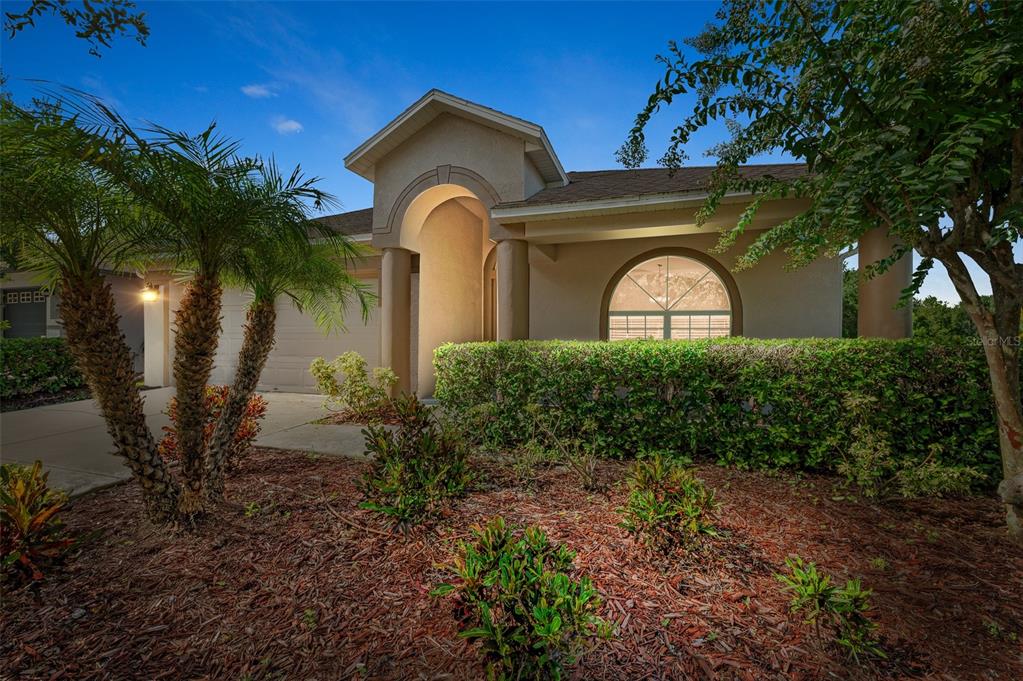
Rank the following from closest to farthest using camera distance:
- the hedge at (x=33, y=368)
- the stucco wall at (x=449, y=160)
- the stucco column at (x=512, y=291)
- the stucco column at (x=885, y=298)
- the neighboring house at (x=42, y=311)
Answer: the stucco column at (x=885, y=298)
the stucco column at (x=512, y=291)
the stucco wall at (x=449, y=160)
the hedge at (x=33, y=368)
the neighboring house at (x=42, y=311)

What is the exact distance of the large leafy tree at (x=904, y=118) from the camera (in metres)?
2.21

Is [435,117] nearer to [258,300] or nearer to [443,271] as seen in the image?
[443,271]

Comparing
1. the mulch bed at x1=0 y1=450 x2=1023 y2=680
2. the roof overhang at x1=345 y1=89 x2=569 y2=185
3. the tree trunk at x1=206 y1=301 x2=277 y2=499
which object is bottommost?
the mulch bed at x1=0 y1=450 x2=1023 y2=680

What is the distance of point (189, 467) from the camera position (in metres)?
3.24

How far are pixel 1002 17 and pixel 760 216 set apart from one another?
190 inches

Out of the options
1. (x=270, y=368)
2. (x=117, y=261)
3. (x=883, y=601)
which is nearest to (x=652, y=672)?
(x=883, y=601)

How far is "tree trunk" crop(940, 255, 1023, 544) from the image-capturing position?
2969 mm

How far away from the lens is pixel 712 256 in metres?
8.48

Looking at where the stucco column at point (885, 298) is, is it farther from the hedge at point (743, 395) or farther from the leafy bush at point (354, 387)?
the leafy bush at point (354, 387)

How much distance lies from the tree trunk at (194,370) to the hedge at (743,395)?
112 inches

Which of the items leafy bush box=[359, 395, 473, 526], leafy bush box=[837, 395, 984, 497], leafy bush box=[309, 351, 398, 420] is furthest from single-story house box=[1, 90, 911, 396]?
leafy bush box=[359, 395, 473, 526]

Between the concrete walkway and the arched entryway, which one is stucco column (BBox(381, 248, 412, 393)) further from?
the concrete walkway

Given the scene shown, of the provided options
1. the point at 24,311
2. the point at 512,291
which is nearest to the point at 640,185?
the point at 512,291
